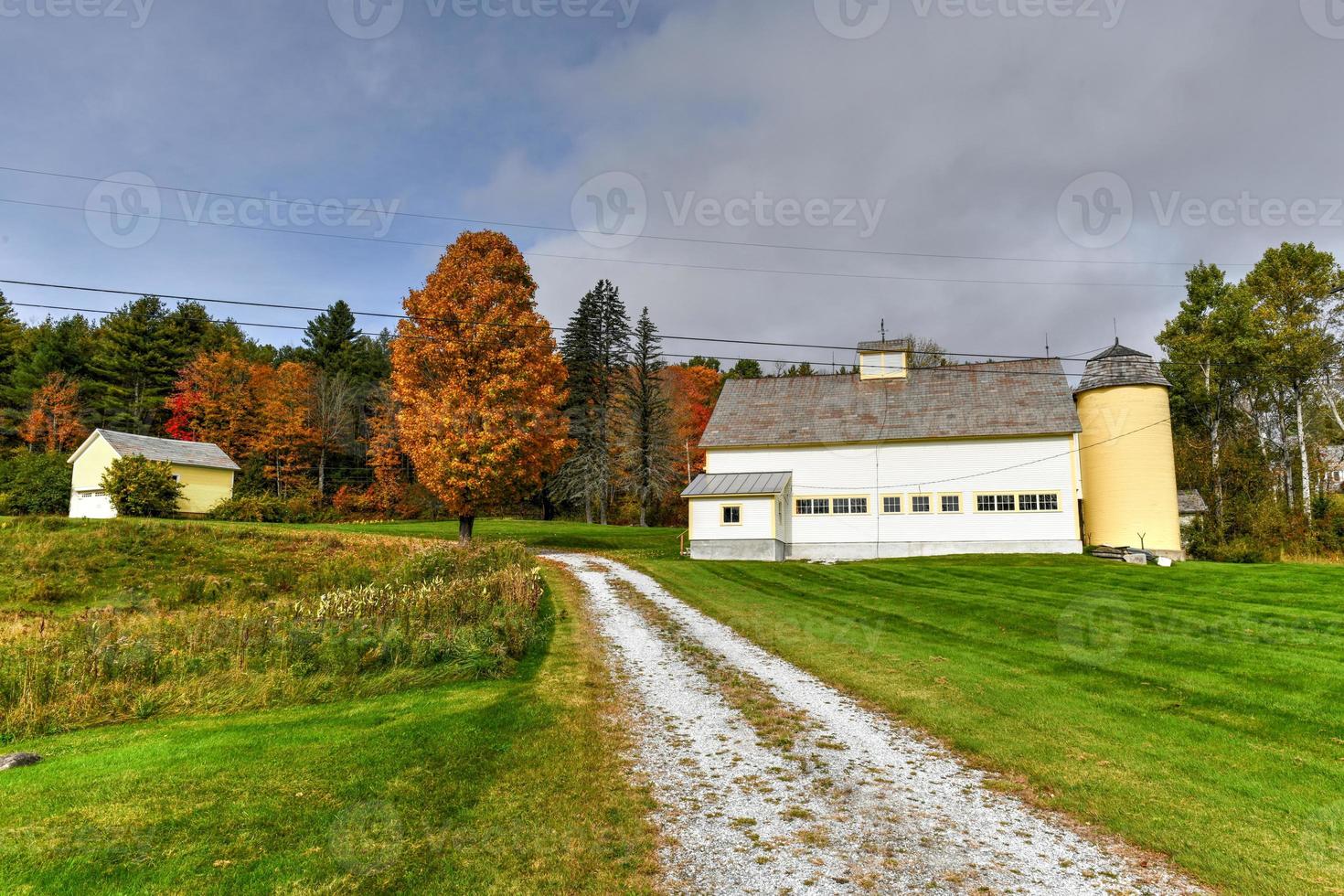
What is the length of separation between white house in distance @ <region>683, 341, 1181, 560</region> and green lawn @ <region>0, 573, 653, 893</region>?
794 inches

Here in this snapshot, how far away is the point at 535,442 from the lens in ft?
84.3

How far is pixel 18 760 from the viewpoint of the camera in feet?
20.2

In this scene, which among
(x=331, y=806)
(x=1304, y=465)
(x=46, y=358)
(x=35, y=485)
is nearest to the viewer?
(x=331, y=806)

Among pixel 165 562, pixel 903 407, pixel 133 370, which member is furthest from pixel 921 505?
pixel 133 370

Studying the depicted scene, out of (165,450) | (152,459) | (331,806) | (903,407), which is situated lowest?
(331,806)

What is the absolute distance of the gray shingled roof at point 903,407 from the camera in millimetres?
27594

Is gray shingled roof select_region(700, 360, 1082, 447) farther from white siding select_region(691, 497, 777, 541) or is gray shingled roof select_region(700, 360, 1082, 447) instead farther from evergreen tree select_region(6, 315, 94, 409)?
evergreen tree select_region(6, 315, 94, 409)

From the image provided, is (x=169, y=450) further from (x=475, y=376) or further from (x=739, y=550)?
(x=739, y=550)

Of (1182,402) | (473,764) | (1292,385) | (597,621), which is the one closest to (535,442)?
(597,621)

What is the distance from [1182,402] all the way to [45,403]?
71998 mm

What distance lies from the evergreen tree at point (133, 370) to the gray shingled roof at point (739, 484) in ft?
143

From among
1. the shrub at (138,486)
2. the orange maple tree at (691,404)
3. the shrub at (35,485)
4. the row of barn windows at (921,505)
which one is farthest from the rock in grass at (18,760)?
the orange maple tree at (691,404)

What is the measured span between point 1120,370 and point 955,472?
25.7 ft

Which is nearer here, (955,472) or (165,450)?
(955,472)
